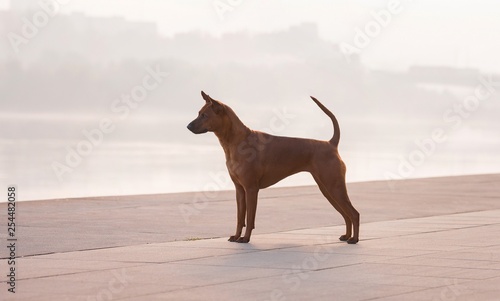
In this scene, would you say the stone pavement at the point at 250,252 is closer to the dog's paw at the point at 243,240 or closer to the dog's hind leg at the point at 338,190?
the dog's paw at the point at 243,240

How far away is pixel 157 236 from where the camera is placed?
1409cm

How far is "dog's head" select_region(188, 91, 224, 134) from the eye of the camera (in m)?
13.0

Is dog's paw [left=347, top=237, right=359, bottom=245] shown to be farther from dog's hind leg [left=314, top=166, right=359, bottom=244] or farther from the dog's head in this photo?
the dog's head

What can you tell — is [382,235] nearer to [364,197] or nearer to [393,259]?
[393,259]

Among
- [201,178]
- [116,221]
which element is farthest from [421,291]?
[201,178]

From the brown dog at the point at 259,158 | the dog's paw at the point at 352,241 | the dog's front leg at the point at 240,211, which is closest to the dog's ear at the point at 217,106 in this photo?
the brown dog at the point at 259,158

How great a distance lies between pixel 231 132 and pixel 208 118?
33cm

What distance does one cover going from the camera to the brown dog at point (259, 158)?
43.2 feet

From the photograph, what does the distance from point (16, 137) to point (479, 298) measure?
39756 millimetres

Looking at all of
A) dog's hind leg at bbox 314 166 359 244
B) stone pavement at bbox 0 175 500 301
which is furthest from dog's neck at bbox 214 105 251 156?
stone pavement at bbox 0 175 500 301

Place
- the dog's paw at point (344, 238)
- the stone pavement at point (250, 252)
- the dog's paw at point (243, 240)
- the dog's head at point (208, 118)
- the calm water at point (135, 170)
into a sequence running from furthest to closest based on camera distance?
the calm water at point (135, 170) → the dog's paw at point (344, 238) → the dog's paw at point (243, 240) → the dog's head at point (208, 118) → the stone pavement at point (250, 252)

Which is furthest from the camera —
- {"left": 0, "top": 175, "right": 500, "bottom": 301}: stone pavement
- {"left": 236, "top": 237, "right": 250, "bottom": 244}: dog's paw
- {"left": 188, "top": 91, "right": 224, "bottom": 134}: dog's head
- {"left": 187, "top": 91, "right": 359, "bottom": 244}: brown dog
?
{"left": 236, "top": 237, "right": 250, "bottom": 244}: dog's paw

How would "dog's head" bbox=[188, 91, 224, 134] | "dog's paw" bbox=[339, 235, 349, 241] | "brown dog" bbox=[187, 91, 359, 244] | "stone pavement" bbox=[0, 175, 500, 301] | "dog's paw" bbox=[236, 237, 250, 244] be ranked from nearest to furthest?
"stone pavement" bbox=[0, 175, 500, 301], "dog's head" bbox=[188, 91, 224, 134], "brown dog" bbox=[187, 91, 359, 244], "dog's paw" bbox=[236, 237, 250, 244], "dog's paw" bbox=[339, 235, 349, 241]

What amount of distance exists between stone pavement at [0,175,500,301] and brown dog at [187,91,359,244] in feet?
1.66
